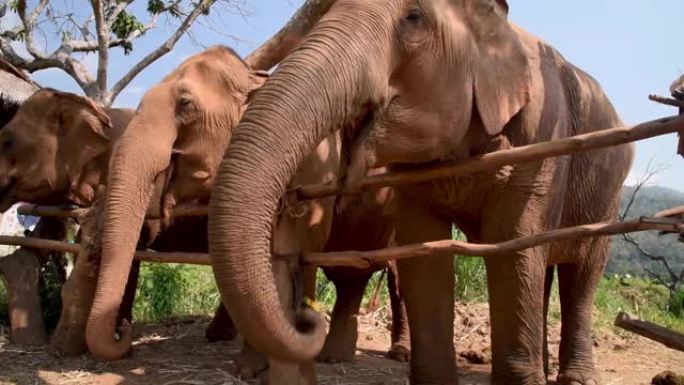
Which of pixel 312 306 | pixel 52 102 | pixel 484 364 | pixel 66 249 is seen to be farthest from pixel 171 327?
pixel 312 306

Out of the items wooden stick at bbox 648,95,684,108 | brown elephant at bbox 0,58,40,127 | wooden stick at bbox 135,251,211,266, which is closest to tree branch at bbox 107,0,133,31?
brown elephant at bbox 0,58,40,127

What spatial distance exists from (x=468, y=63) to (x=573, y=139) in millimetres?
567

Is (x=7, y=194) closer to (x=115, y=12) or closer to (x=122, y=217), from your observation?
(x=122, y=217)

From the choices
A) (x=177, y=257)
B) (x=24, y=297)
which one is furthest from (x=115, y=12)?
(x=177, y=257)

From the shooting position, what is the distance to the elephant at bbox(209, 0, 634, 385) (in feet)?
8.23

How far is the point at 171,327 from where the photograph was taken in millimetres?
6766

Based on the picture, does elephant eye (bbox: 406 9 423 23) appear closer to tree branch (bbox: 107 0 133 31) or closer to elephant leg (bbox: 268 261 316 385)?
elephant leg (bbox: 268 261 316 385)

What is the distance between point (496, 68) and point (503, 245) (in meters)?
0.81

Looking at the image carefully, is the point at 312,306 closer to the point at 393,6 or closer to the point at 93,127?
the point at 393,6

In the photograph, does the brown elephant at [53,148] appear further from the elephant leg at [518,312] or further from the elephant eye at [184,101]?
the elephant leg at [518,312]

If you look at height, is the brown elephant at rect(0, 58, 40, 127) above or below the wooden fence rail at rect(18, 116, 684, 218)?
above

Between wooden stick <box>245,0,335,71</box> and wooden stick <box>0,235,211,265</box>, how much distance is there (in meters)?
1.42

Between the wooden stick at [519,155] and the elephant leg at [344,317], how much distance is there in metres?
2.37

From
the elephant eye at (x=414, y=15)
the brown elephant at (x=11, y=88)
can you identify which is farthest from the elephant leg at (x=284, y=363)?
the brown elephant at (x=11, y=88)
